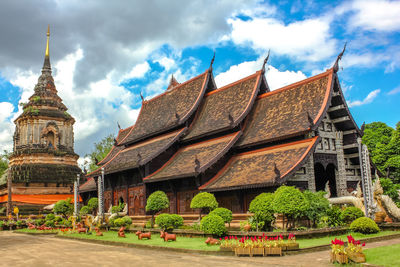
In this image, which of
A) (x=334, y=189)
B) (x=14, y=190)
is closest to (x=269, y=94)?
(x=334, y=189)

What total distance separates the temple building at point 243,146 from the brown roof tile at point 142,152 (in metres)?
0.09

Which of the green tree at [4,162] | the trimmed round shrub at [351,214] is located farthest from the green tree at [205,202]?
the green tree at [4,162]

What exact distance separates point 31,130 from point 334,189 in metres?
34.7

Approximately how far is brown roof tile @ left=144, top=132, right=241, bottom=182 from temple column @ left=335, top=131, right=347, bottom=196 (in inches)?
220

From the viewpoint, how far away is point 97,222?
25.7m

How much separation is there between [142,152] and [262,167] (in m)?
10.8

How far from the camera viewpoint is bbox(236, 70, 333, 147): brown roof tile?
21.2 metres

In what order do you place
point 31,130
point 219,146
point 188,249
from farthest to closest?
point 31,130 < point 219,146 < point 188,249

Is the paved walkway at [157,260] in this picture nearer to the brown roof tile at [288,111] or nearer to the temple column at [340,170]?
the temple column at [340,170]

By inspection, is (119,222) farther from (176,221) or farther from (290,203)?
(290,203)

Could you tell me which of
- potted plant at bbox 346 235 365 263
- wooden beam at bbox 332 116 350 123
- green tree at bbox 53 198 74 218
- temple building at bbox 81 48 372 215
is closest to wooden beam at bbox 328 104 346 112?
temple building at bbox 81 48 372 215

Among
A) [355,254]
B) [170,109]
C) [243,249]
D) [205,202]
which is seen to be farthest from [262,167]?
[170,109]

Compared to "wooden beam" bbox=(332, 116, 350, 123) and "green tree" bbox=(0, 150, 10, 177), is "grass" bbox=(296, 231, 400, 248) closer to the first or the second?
"wooden beam" bbox=(332, 116, 350, 123)

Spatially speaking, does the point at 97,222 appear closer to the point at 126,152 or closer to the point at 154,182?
the point at 154,182
